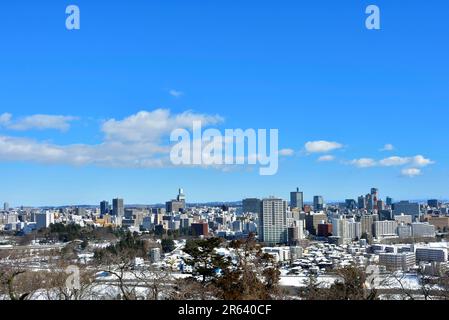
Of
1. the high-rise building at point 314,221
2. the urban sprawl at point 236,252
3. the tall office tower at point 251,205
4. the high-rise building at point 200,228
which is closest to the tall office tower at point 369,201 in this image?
the urban sprawl at point 236,252

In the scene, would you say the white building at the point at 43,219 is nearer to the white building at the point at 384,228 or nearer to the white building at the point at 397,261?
the white building at the point at 384,228

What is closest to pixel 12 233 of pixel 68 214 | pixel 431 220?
pixel 68 214

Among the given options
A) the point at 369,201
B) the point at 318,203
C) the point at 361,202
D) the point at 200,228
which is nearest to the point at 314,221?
the point at 318,203

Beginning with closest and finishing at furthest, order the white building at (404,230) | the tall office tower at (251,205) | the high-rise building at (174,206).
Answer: the tall office tower at (251,205)
the high-rise building at (174,206)
the white building at (404,230)

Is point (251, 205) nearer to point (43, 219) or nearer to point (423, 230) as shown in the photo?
point (423, 230)

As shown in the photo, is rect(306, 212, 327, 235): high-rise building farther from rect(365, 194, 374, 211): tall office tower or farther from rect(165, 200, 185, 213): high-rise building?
rect(165, 200, 185, 213): high-rise building

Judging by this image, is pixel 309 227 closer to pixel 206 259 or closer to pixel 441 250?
pixel 441 250
